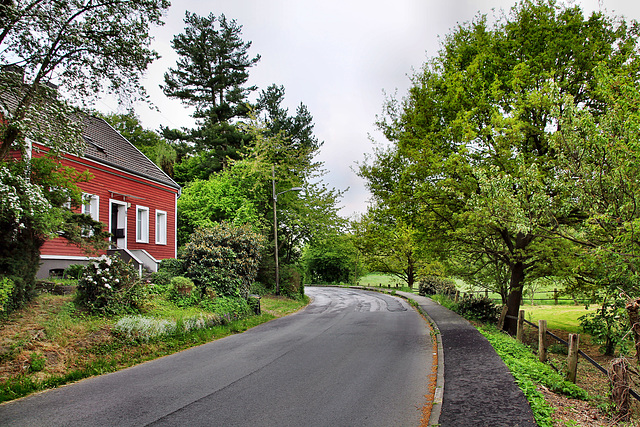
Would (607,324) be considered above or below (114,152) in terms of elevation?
below

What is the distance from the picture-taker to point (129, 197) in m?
20.5

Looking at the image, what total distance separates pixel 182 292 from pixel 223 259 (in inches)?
95.6

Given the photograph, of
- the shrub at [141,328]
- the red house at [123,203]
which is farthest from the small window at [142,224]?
the shrub at [141,328]

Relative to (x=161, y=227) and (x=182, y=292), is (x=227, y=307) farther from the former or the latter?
(x=161, y=227)

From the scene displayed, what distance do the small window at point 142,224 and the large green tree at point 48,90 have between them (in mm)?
10724

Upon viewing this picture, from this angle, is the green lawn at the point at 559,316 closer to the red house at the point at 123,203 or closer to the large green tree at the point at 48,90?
the large green tree at the point at 48,90

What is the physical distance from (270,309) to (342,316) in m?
3.67

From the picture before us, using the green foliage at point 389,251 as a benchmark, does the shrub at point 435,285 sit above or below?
below

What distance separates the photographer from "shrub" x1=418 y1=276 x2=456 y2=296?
29.3m

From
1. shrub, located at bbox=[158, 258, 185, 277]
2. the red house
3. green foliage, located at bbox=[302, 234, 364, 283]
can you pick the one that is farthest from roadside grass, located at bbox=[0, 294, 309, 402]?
green foliage, located at bbox=[302, 234, 364, 283]

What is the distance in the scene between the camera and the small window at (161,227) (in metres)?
22.9

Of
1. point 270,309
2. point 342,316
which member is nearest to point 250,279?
point 270,309

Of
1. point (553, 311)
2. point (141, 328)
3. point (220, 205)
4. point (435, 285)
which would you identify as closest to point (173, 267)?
point (141, 328)

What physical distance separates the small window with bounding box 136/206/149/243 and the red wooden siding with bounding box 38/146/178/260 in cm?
25
